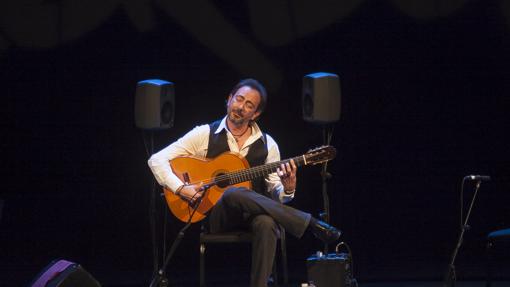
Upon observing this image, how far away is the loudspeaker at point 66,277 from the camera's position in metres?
3.53

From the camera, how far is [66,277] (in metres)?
3.52

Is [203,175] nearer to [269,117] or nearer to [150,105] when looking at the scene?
[150,105]

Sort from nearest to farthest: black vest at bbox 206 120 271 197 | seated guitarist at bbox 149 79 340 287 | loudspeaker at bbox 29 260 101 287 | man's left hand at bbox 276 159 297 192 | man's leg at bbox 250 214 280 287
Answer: loudspeaker at bbox 29 260 101 287 < man's leg at bbox 250 214 280 287 < seated guitarist at bbox 149 79 340 287 < man's left hand at bbox 276 159 297 192 < black vest at bbox 206 120 271 197

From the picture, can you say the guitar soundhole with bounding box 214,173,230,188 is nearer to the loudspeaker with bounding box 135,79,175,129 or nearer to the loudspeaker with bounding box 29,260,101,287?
the loudspeaker with bounding box 135,79,175,129

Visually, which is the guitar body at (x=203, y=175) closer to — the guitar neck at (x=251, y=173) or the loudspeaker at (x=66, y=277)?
the guitar neck at (x=251, y=173)

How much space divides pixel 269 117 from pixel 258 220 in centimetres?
179

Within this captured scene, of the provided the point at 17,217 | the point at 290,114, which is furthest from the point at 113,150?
the point at 290,114

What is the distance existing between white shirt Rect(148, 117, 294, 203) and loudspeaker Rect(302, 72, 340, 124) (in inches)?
14.9

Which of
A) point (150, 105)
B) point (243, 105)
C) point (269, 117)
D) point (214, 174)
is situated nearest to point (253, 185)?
point (214, 174)

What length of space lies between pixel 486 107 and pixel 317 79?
1.74m

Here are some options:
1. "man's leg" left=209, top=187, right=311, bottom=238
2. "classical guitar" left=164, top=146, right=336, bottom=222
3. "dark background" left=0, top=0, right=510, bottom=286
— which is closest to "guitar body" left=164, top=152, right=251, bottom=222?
"classical guitar" left=164, top=146, right=336, bottom=222

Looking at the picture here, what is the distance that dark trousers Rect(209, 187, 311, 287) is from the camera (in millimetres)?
4434

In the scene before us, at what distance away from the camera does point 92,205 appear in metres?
6.12

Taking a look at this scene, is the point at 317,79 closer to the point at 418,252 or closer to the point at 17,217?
the point at 418,252
